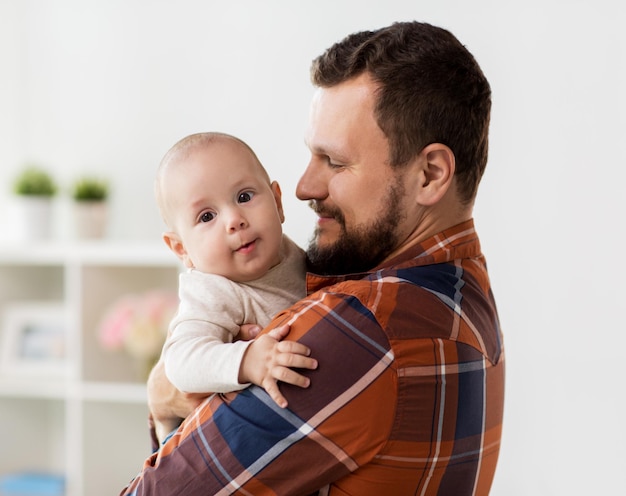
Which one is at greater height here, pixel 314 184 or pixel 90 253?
pixel 90 253

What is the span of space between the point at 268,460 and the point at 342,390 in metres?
0.13

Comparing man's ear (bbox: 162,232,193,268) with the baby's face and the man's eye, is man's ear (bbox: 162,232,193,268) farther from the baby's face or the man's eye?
the man's eye

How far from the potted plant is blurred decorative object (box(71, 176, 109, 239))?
16cm

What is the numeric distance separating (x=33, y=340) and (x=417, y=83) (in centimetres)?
282

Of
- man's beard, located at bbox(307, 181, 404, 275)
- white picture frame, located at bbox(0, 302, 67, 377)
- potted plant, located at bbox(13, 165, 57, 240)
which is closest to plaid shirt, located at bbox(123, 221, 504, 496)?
man's beard, located at bbox(307, 181, 404, 275)

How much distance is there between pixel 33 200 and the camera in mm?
3828

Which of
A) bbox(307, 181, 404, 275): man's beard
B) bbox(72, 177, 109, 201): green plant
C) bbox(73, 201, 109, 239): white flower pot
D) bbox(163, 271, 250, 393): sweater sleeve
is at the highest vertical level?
bbox(72, 177, 109, 201): green plant

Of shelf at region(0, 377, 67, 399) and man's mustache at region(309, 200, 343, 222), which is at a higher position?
shelf at region(0, 377, 67, 399)

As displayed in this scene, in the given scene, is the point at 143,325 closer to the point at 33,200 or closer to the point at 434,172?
the point at 33,200

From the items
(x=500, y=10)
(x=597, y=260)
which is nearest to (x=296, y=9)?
(x=500, y=10)

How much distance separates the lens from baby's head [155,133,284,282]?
58.6 inches

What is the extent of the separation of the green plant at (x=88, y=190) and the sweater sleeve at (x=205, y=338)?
2324mm

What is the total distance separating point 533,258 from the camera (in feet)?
10.2

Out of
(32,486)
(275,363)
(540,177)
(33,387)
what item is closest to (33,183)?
(33,387)
